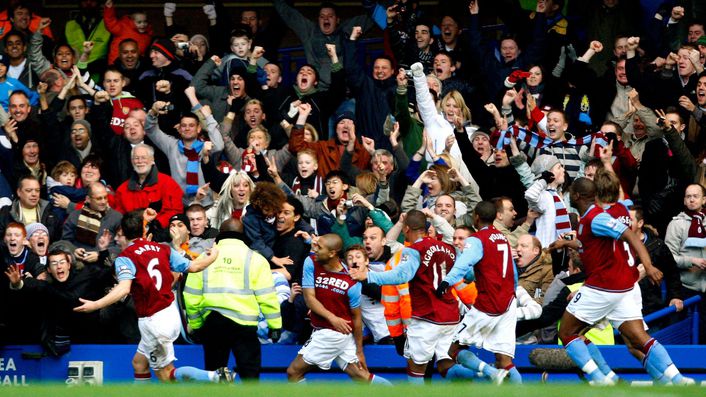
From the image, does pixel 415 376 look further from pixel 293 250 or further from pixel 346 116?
pixel 346 116

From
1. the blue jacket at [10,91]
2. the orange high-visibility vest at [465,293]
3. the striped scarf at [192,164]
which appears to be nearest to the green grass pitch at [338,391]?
the orange high-visibility vest at [465,293]

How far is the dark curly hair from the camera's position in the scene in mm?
13797

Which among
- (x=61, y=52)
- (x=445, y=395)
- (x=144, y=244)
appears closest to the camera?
(x=445, y=395)

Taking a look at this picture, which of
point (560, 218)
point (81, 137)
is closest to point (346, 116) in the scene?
point (560, 218)

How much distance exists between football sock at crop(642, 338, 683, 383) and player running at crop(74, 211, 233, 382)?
11.4 feet

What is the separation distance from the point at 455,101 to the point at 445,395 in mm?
7005

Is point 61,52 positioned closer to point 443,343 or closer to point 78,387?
point 443,343

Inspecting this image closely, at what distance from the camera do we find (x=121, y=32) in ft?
61.2

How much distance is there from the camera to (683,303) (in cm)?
1387

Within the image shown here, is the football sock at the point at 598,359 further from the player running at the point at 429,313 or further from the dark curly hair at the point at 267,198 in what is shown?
the dark curly hair at the point at 267,198

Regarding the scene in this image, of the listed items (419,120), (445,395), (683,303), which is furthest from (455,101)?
(445,395)

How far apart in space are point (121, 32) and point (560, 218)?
652cm

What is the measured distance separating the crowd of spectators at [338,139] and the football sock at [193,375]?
1233mm

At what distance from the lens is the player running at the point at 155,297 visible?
12.7 metres
